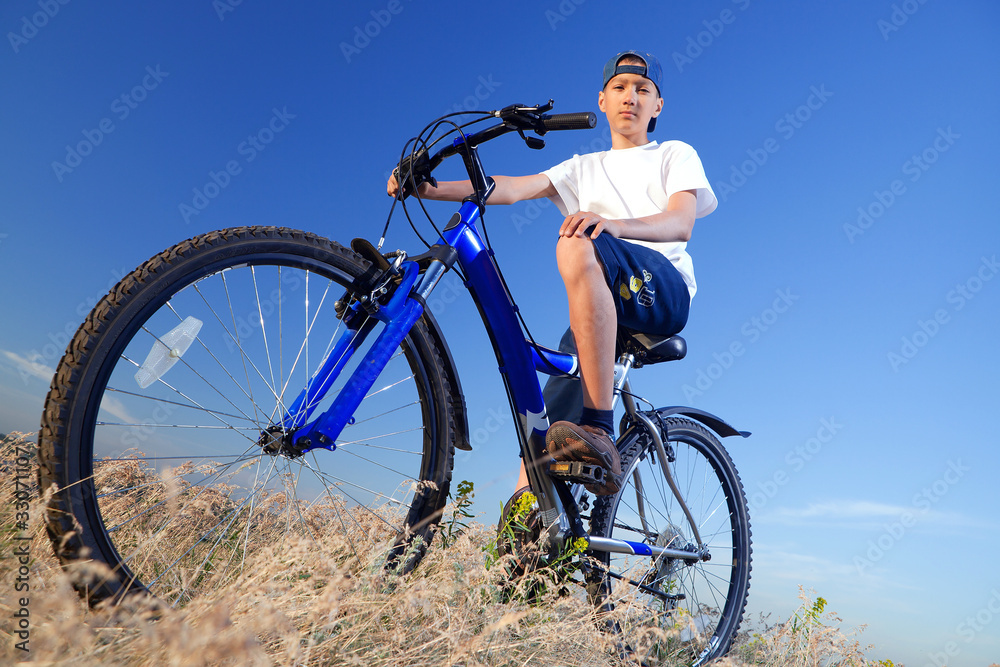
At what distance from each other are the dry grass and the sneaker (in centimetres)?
43

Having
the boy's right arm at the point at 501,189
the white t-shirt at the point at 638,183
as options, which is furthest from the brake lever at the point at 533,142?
the white t-shirt at the point at 638,183

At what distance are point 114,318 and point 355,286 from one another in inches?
26.2

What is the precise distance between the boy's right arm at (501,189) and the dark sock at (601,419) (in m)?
0.98

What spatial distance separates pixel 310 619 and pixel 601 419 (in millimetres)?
1311

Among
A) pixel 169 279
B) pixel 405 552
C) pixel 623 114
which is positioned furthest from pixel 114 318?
pixel 623 114

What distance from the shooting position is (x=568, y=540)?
8.04 feet

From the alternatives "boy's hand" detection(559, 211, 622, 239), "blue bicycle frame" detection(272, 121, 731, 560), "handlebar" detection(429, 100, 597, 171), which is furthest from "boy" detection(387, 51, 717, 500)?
"handlebar" detection(429, 100, 597, 171)

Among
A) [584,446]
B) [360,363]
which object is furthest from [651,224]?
[360,363]

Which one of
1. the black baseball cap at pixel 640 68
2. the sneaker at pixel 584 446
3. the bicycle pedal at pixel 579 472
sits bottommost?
the bicycle pedal at pixel 579 472

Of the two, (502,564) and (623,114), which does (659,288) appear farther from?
(502,564)

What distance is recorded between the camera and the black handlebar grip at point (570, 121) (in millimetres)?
2064

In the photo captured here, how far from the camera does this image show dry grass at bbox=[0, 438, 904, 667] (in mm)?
1047

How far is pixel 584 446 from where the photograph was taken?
224cm

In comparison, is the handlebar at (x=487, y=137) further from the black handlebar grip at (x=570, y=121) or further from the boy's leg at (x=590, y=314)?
the boy's leg at (x=590, y=314)
